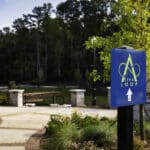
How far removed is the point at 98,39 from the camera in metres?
11.5

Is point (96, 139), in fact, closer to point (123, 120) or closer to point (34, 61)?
point (123, 120)

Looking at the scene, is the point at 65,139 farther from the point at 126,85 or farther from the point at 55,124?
the point at 126,85

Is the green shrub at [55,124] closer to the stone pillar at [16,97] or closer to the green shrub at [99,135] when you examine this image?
the green shrub at [99,135]

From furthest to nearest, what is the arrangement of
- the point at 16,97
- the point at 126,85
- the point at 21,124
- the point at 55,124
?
the point at 16,97
the point at 21,124
the point at 55,124
the point at 126,85

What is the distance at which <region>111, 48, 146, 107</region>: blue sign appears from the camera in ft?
13.1

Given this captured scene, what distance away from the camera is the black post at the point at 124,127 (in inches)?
164

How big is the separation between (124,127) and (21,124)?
1120 cm

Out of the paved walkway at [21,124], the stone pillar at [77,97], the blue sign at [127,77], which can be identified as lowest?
the paved walkway at [21,124]

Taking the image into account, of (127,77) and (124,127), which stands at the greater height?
(127,77)

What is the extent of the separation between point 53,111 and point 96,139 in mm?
9481

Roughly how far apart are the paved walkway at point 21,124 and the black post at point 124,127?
648 cm

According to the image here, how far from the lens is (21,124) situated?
15109 millimetres

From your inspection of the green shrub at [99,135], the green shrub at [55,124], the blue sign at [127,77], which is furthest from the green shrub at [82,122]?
the blue sign at [127,77]

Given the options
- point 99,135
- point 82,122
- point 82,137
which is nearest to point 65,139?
point 82,137
